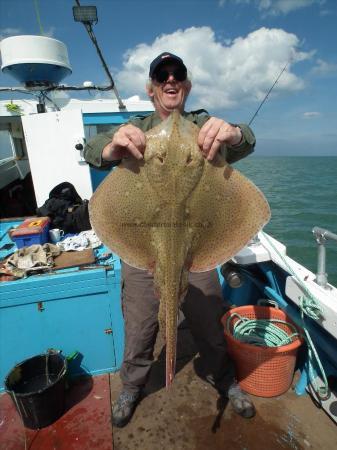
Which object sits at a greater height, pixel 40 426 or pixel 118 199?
pixel 118 199

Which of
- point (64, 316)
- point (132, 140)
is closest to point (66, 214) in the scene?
point (64, 316)

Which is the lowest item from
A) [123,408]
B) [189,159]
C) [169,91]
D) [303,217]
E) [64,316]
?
[303,217]

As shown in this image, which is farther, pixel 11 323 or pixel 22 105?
pixel 22 105

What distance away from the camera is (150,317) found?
3072 millimetres

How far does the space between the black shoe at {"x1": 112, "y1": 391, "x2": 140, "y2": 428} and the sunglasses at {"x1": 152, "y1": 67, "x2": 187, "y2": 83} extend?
127 inches

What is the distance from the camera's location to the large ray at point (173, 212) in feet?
5.96

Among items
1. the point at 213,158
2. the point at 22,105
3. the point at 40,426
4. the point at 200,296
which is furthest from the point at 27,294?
the point at 22,105

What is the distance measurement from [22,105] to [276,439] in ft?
29.1

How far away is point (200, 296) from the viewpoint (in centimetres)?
308

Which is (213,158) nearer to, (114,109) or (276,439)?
(276,439)

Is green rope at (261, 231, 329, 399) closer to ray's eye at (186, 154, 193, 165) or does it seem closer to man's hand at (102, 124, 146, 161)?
ray's eye at (186, 154, 193, 165)

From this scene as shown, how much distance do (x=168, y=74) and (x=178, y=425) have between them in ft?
11.4

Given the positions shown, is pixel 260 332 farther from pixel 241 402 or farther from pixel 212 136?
pixel 212 136

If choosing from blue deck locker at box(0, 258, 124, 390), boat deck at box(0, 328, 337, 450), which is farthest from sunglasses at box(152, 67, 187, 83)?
boat deck at box(0, 328, 337, 450)
